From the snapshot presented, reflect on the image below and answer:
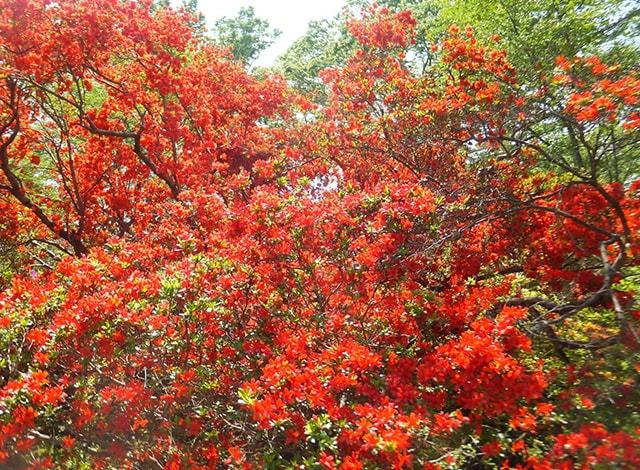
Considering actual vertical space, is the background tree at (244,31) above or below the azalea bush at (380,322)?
above

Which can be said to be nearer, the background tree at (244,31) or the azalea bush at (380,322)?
the azalea bush at (380,322)

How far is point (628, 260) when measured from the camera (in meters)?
4.68

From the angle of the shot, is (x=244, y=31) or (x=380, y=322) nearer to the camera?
(x=380, y=322)

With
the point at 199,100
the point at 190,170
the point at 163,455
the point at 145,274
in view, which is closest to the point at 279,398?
the point at 163,455

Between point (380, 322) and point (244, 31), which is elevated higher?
point (244, 31)

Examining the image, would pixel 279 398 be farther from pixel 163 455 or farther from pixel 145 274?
pixel 145 274

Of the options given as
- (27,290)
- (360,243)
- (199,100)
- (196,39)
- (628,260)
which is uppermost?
(196,39)

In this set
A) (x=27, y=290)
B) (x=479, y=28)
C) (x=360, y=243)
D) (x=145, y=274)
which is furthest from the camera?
(x=479, y=28)

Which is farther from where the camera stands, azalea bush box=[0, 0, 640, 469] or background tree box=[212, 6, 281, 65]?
background tree box=[212, 6, 281, 65]

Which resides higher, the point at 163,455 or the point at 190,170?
the point at 190,170

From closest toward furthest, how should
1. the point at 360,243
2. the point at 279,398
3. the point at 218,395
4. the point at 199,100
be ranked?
1. the point at 279,398
2. the point at 218,395
3. the point at 360,243
4. the point at 199,100

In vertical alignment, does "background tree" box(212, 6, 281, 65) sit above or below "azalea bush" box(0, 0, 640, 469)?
Result: above

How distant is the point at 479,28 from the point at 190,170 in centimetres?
744

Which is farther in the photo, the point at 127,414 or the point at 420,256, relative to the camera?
the point at 420,256
